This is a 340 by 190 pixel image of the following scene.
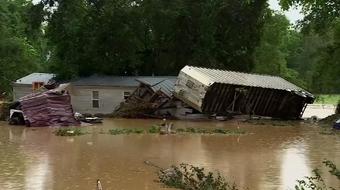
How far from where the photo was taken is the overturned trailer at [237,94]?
37219 millimetres

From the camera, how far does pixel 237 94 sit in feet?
128

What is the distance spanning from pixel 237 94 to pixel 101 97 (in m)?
11.0

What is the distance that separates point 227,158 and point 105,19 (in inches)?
1068

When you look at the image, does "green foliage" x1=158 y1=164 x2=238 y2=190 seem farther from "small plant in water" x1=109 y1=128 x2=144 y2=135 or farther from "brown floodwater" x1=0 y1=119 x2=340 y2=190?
"small plant in water" x1=109 y1=128 x2=144 y2=135

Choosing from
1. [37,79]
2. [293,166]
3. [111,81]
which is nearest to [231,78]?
[111,81]

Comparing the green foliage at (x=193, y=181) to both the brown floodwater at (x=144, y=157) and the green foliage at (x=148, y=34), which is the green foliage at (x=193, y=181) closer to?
the brown floodwater at (x=144, y=157)

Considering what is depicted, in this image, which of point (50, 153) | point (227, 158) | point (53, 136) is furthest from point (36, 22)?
point (227, 158)

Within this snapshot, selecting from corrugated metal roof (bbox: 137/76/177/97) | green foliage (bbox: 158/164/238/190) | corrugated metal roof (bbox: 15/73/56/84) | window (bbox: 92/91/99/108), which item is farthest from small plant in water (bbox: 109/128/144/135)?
corrugated metal roof (bbox: 15/73/56/84)

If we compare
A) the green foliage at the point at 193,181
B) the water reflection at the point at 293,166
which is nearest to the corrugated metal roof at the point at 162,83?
the water reflection at the point at 293,166

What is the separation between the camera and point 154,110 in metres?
40.6

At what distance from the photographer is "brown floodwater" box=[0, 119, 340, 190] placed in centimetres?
1505

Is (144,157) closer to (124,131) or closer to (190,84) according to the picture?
(124,131)

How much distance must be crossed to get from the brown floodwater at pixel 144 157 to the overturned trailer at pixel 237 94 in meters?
7.26

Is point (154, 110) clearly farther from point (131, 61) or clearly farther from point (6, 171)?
point (6, 171)
